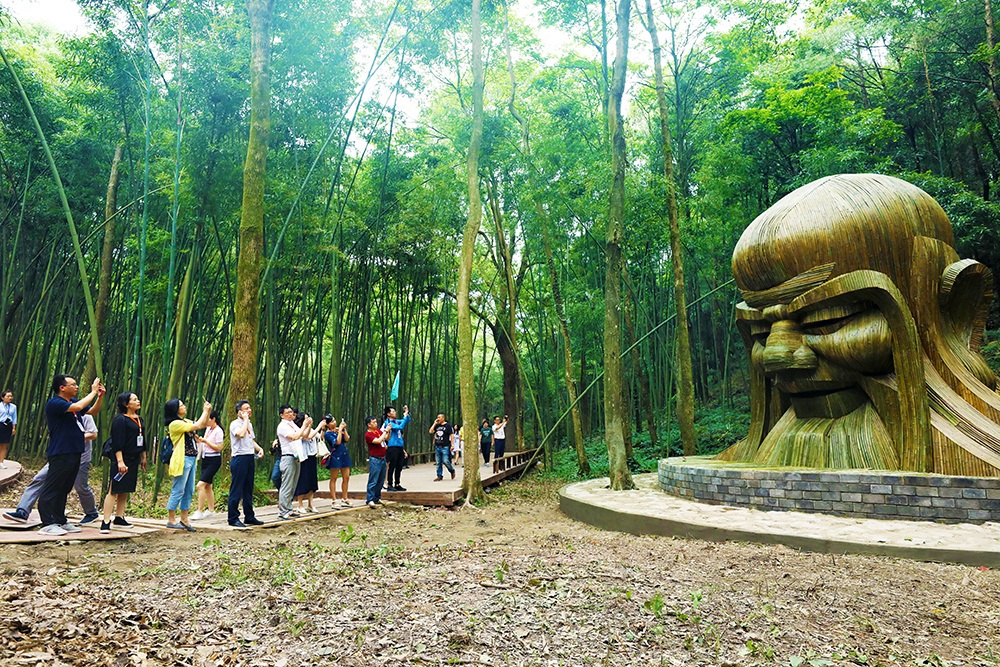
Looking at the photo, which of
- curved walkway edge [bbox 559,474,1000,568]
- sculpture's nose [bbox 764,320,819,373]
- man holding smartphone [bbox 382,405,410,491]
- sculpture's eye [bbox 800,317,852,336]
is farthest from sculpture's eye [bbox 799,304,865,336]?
man holding smartphone [bbox 382,405,410,491]

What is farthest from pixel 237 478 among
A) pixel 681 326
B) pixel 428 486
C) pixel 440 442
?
pixel 681 326

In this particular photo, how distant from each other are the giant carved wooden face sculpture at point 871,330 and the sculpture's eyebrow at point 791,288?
0.01m

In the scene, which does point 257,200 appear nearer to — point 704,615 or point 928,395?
point 704,615

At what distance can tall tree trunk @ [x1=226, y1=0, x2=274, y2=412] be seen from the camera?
623cm

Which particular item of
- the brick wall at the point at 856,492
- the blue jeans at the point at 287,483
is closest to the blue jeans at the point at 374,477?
the blue jeans at the point at 287,483

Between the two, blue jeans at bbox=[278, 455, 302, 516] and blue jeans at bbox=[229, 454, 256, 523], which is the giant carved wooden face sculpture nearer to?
blue jeans at bbox=[278, 455, 302, 516]

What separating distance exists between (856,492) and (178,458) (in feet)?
17.2

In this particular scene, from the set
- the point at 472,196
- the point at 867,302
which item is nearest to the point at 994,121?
the point at 867,302

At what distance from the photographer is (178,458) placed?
484cm

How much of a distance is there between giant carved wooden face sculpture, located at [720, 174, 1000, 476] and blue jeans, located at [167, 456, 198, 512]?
16.7ft

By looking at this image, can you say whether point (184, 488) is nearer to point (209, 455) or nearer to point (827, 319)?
point (209, 455)

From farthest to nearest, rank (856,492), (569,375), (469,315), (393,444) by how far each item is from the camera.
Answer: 1. (569,375)
2. (393,444)
3. (469,315)
4. (856,492)

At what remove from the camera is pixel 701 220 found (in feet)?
36.2

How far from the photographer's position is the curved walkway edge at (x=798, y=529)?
3879 mm
